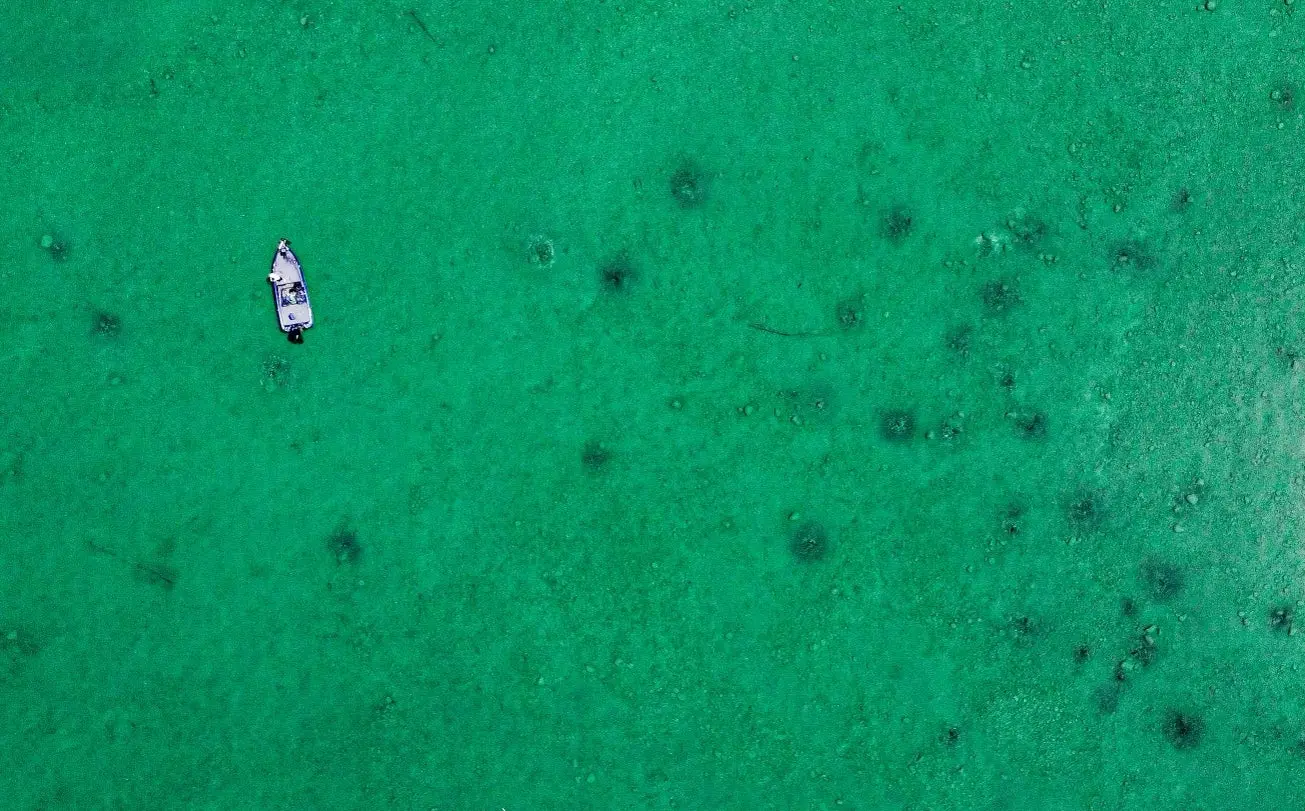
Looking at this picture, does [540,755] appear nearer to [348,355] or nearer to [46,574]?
[348,355]

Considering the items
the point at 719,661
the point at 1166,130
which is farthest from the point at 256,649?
the point at 1166,130

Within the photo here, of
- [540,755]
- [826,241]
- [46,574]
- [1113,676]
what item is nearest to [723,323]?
[826,241]

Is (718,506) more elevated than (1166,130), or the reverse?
(1166,130)

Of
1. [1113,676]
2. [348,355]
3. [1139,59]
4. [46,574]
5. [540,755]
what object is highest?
[1139,59]

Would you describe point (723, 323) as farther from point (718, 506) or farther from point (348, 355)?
point (348, 355)

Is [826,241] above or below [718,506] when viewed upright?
above

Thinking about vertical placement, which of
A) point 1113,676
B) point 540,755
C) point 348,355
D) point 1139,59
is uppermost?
point 1139,59
